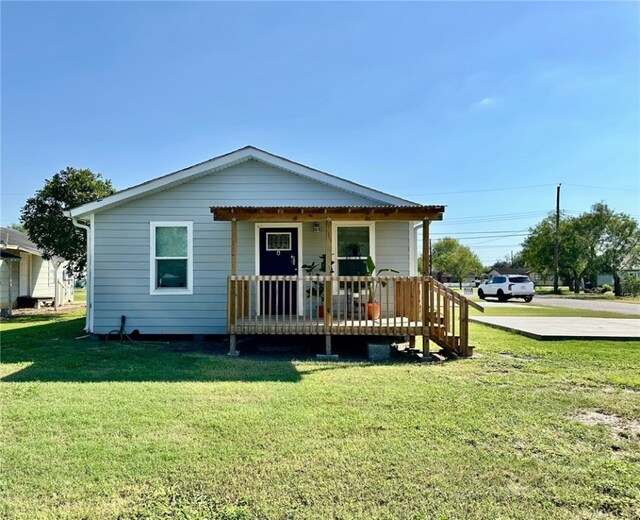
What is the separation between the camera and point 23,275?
718 inches

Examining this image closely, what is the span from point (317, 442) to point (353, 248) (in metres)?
5.91

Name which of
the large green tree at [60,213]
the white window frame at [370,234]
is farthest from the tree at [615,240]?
the large green tree at [60,213]

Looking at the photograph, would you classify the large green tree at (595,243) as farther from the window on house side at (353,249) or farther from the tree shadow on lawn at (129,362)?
the tree shadow on lawn at (129,362)

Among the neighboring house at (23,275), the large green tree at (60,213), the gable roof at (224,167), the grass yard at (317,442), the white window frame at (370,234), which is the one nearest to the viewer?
the grass yard at (317,442)

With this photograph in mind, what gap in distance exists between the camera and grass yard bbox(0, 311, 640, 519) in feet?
7.81

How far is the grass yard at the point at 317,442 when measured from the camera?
2.38 meters

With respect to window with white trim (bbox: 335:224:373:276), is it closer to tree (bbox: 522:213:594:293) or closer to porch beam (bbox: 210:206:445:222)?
porch beam (bbox: 210:206:445:222)

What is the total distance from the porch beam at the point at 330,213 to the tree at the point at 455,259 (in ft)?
181

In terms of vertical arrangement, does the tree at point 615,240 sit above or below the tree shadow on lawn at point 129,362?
above

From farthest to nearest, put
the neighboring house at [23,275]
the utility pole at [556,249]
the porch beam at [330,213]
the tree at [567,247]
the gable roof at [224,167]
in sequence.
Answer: the tree at [567,247] → the utility pole at [556,249] → the neighboring house at [23,275] → the gable roof at [224,167] → the porch beam at [330,213]

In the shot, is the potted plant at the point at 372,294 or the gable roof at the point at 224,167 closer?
the potted plant at the point at 372,294

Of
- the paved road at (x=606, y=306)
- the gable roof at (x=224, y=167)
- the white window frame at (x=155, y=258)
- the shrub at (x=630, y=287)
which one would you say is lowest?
the paved road at (x=606, y=306)

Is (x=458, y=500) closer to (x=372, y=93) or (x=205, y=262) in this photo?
(x=205, y=262)

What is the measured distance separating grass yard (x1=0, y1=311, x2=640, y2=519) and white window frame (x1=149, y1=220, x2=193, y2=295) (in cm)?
282
